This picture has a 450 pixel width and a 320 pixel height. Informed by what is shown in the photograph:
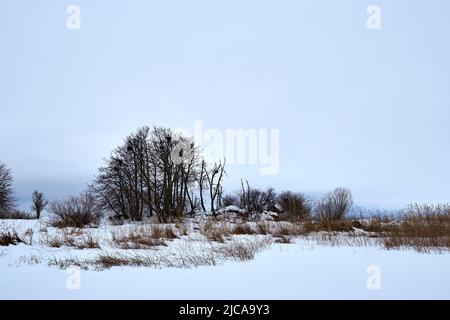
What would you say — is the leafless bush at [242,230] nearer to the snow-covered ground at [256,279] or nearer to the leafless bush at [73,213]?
the snow-covered ground at [256,279]

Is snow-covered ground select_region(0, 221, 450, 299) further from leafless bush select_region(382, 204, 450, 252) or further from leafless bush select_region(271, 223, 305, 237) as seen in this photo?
leafless bush select_region(271, 223, 305, 237)

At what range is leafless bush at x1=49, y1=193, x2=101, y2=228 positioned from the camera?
13.8 metres

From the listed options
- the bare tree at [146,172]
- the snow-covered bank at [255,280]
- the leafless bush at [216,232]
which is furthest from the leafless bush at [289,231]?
the bare tree at [146,172]

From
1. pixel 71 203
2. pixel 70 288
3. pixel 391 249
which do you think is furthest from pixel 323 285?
pixel 71 203

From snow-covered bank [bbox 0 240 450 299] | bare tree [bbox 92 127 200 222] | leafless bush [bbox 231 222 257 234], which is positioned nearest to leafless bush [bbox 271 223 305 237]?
leafless bush [bbox 231 222 257 234]

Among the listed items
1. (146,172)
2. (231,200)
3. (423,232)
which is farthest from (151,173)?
(423,232)

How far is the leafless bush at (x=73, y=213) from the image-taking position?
A: 13.8 m

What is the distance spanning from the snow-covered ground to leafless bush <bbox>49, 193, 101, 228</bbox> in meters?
8.76

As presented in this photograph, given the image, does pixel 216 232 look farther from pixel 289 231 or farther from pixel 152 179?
pixel 152 179

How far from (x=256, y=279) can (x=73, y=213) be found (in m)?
12.8

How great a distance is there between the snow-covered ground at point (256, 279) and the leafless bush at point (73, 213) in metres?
8.76

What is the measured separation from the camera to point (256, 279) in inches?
157

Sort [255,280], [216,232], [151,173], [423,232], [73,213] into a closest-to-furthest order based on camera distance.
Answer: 1. [255,280]
2. [423,232]
3. [216,232]
4. [73,213]
5. [151,173]
